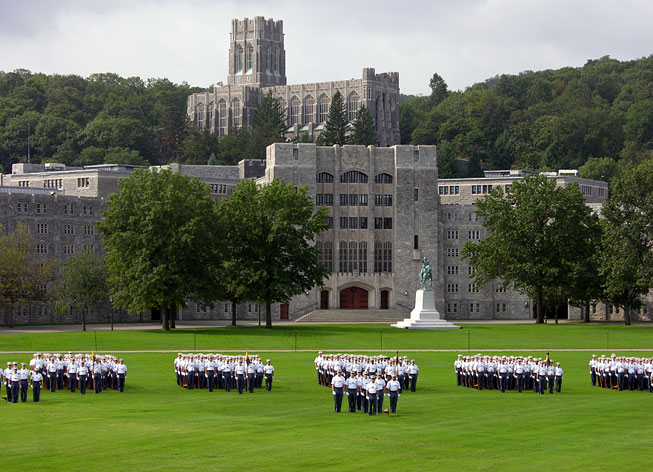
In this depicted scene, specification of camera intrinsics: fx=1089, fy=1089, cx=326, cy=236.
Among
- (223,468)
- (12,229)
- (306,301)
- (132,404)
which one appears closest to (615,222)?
(306,301)

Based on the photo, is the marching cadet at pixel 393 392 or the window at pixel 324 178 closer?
the marching cadet at pixel 393 392

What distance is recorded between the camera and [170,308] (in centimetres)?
10394

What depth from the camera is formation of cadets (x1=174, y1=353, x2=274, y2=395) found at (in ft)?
176

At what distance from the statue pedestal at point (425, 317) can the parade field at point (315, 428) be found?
39057 mm

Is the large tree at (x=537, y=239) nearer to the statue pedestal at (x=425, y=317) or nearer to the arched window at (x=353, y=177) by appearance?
the statue pedestal at (x=425, y=317)

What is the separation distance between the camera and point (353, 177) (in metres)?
138

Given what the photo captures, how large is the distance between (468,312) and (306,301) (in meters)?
22.1

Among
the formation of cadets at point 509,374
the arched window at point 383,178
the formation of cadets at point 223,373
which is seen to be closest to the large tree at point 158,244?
the arched window at point 383,178

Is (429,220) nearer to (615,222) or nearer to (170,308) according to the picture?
(615,222)

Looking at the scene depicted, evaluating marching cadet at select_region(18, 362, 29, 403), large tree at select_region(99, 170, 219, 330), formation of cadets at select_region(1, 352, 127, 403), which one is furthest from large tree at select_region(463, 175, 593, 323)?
marching cadet at select_region(18, 362, 29, 403)

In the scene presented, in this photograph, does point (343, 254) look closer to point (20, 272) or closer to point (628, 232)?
point (628, 232)

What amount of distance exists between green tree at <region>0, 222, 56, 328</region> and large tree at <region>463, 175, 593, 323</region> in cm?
4618

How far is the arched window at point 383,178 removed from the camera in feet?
454

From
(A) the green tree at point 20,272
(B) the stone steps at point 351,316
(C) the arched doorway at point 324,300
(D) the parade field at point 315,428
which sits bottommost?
(D) the parade field at point 315,428
